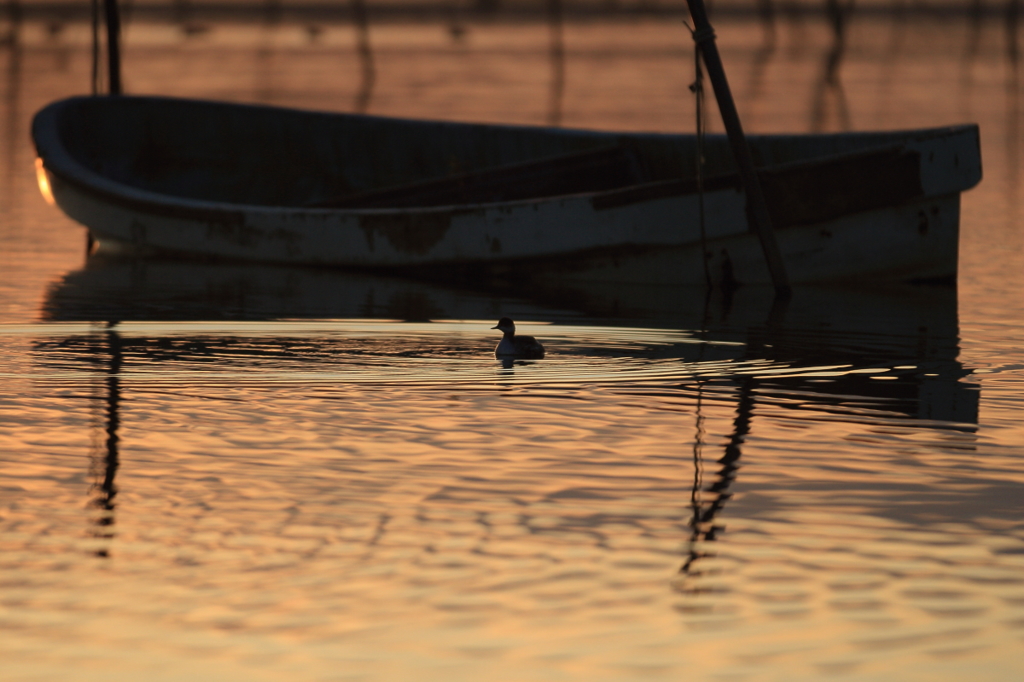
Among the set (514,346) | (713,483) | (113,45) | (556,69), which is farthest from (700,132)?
(556,69)

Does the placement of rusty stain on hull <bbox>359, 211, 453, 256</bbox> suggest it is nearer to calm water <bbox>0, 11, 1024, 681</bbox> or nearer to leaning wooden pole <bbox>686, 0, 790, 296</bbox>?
calm water <bbox>0, 11, 1024, 681</bbox>

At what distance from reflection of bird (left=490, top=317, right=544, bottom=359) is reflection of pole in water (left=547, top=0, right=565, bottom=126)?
2839 centimetres

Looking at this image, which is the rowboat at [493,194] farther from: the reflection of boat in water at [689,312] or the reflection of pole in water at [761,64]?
the reflection of pole in water at [761,64]

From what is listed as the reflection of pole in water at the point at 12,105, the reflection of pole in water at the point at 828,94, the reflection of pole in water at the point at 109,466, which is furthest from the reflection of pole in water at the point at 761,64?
the reflection of pole in water at the point at 109,466

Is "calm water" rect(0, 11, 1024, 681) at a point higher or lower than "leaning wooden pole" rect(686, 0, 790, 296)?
lower

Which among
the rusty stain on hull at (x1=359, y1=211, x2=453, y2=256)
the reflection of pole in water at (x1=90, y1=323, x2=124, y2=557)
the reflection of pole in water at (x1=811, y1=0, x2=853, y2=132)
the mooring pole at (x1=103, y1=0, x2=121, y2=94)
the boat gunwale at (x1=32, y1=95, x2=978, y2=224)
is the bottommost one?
the reflection of pole in water at (x1=90, y1=323, x2=124, y2=557)

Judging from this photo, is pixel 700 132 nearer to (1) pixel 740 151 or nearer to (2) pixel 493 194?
(1) pixel 740 151

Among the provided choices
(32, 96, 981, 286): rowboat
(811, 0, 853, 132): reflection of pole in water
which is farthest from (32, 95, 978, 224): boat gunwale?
(811, 0, 853, 132): reflection of pole in water

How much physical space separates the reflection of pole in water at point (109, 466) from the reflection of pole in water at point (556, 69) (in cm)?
2930

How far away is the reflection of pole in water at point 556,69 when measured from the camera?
4505cm

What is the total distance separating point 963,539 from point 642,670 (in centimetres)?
203

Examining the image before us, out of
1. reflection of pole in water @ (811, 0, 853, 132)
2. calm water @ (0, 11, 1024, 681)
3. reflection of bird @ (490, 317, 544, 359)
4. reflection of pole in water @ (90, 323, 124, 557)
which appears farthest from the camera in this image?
reflection of pole in water @ (811, 0, 853, 132)

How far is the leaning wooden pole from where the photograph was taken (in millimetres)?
14484

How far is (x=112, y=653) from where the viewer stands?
5.75 metres
